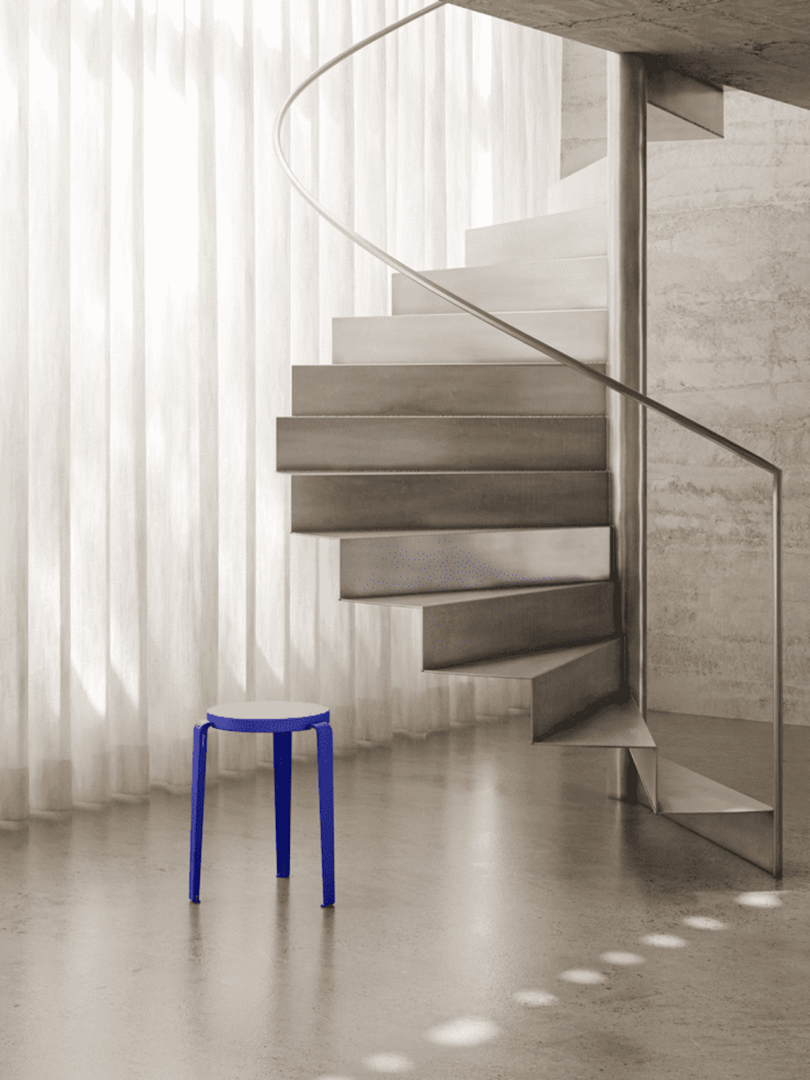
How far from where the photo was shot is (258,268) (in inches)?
199

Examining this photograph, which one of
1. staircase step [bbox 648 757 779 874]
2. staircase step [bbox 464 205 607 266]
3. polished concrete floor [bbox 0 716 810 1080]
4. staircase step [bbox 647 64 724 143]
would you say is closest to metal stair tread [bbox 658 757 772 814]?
staircase step [bbox 648 757 779 874]

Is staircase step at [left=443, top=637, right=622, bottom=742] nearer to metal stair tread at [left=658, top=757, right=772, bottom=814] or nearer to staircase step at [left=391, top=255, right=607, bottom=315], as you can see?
metal stair tread at [left=658, top=757, right=772, bottom=814]

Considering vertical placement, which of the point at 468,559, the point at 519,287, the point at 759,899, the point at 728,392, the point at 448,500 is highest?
the point at 519,287

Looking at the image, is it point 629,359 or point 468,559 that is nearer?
point 468,559

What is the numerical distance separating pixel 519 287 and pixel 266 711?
2071mm

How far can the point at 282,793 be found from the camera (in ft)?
11.9

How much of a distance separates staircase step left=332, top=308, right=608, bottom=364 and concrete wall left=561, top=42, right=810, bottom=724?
1.81 m

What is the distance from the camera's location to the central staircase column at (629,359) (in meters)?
4.43

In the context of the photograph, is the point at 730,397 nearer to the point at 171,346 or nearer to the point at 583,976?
the point at 171,346

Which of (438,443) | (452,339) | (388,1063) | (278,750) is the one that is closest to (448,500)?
(438,443)

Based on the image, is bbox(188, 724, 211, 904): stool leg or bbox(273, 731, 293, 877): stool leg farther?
bbox(273, 731, 293, 877): stool leg

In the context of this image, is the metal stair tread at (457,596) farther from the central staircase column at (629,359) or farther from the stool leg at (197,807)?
the stool leg at (197,807)

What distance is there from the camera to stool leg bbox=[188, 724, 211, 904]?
11.3 feet

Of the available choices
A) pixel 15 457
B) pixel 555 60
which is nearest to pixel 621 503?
pixel 15 457
